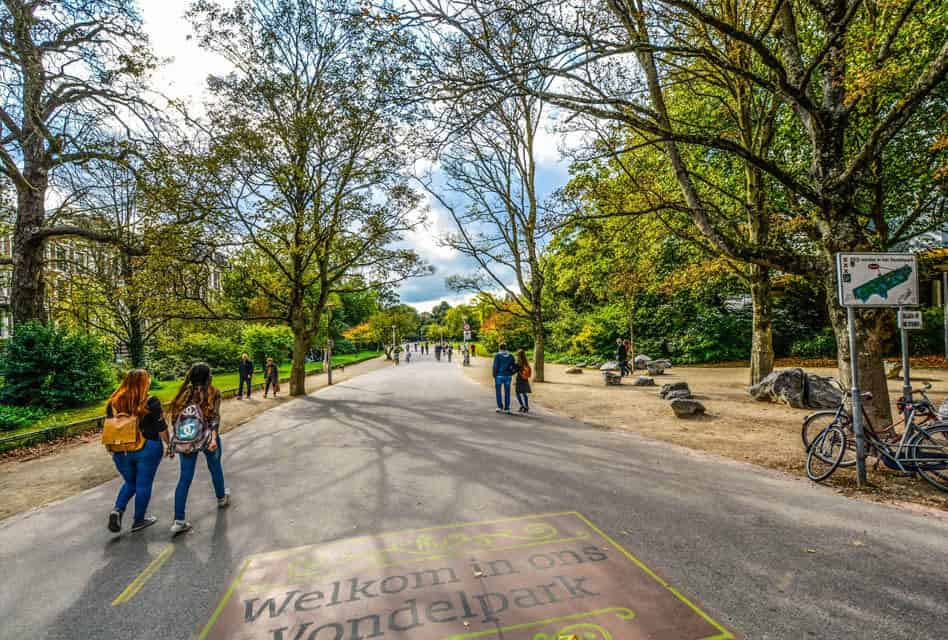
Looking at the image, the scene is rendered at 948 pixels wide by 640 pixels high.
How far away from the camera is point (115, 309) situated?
21812mm

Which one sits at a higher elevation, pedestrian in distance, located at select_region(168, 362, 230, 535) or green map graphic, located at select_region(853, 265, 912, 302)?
green map graphic, located at select_region(853, 265, 912, 302)

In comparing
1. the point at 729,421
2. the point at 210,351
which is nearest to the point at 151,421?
the point at 729,421

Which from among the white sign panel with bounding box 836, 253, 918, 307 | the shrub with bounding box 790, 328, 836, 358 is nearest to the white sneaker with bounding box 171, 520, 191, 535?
the white sign panel with bounding box 836, 253, 918, 307

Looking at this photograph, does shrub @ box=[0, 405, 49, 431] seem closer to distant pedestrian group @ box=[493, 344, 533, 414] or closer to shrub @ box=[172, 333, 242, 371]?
distant pedestrian group @ box=[493, 344, 533, 414]

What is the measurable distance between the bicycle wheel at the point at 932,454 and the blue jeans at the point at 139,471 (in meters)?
8.76

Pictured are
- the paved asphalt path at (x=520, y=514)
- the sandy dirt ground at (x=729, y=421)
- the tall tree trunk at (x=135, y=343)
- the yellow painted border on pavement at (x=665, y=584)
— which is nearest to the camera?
the yellow painted border on pavement at (x=665, y=584)

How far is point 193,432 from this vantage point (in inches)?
179

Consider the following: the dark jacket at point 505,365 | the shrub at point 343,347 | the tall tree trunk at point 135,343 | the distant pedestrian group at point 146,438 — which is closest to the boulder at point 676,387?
the dark jacket at point 505,365

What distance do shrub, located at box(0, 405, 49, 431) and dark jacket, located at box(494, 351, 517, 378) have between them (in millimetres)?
11260

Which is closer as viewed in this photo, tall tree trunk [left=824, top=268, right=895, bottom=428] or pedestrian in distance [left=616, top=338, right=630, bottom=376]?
tall tree trunk [left=824, top=268, right=895, bottom=428]

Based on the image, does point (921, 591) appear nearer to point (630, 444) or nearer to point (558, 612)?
point (558, 612)

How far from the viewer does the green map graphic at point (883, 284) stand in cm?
557

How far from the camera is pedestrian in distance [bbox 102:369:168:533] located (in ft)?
13.9

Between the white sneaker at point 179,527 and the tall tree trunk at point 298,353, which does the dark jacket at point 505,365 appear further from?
the tall tree trunk at point 298,353
